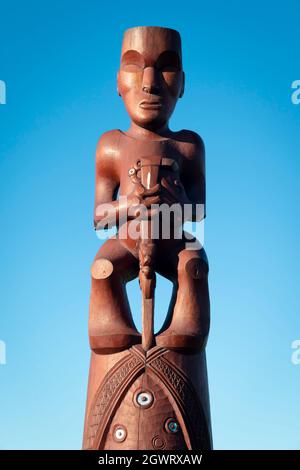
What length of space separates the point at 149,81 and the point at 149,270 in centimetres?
265

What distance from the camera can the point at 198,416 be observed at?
11.2 meters

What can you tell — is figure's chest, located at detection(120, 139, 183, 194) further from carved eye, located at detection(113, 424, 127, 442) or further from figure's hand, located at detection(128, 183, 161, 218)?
carved eye, located at detection(113, 424, 127, 442)

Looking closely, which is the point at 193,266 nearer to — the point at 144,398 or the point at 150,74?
the point at 144,398

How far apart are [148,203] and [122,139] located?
118cm

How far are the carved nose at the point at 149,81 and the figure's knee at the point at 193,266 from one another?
234cm

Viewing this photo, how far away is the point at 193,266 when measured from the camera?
11.7 metres

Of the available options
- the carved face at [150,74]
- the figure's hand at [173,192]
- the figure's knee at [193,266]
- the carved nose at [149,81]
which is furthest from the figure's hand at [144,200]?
the carved nose at [149,81]

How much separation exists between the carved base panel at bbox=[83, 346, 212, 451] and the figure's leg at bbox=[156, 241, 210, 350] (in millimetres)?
182

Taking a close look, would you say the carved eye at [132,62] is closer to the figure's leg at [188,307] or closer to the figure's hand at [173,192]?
the figure's hand at [173,192]

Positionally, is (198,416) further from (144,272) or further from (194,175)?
(194,175)

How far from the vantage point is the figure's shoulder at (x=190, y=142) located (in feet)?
41.6

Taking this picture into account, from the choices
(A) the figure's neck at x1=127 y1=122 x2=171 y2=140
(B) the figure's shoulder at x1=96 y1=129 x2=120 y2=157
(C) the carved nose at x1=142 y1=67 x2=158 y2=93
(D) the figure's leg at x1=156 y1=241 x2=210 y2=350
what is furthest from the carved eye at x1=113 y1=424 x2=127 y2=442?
(C) the carved nose at x1=142 y1=67 x2=158 y2=93
